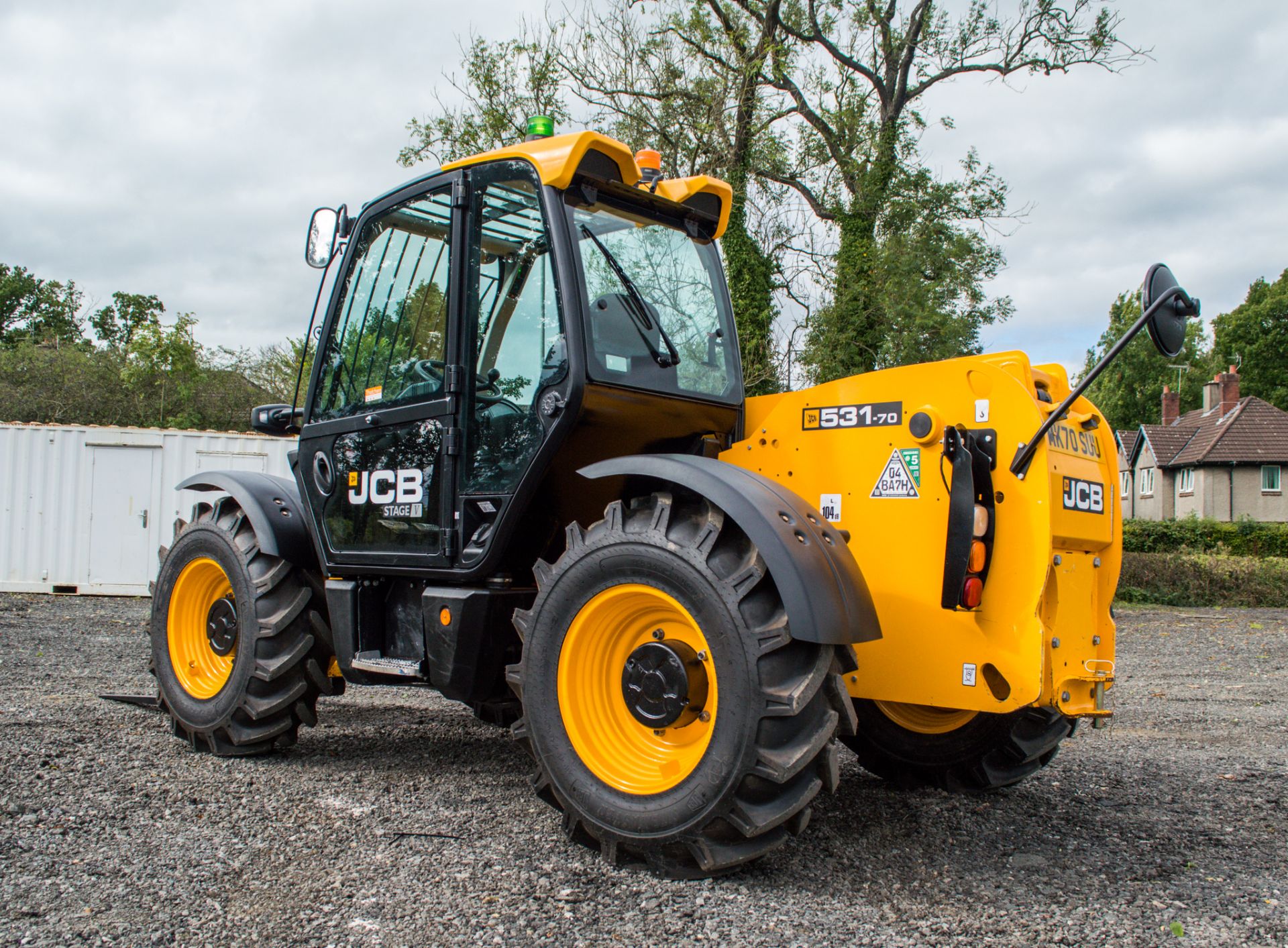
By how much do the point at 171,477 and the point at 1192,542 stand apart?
2564cm

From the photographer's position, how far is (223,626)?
490cm

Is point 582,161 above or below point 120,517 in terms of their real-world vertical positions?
above

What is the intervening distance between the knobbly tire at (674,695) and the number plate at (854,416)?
82 cm

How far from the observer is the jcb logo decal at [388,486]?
4191 mm

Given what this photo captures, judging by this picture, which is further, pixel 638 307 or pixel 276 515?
pixel 276 515

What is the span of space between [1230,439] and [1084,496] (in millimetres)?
43813

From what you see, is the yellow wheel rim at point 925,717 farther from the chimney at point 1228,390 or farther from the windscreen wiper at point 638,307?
the chimney at point 1228,390

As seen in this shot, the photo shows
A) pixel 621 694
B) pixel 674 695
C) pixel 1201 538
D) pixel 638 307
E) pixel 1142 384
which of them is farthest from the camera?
pixel 1142 384

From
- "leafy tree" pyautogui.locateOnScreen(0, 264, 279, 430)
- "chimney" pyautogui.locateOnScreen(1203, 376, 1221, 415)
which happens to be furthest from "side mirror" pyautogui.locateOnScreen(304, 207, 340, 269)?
"chimney" pyautogui.locateOnScreen(1203, 376, 1221, 415)

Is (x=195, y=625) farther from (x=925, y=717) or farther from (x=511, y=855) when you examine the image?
(x=925, y=717)

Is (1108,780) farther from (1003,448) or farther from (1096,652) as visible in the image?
(1003,448)

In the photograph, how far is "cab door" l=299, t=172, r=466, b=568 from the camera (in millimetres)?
4094

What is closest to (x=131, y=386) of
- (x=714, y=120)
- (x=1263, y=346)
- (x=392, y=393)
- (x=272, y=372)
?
(x=272, y=372)

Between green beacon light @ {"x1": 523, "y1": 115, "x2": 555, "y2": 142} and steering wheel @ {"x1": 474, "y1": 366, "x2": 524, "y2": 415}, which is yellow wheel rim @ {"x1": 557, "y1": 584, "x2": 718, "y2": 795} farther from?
green beacon light @ {"x1": 523, "y1": 115, "x2": 555, "y2": 142}
